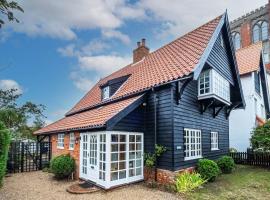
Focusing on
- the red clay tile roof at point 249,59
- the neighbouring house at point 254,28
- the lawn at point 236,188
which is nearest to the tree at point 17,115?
the lawn at point 236,188


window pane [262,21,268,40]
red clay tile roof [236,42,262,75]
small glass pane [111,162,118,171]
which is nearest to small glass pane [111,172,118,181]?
small glass pane [111,162,118,171]

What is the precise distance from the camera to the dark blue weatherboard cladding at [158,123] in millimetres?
11211

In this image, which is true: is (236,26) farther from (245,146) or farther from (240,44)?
(245,146)

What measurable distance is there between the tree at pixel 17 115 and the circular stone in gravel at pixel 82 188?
16801mm

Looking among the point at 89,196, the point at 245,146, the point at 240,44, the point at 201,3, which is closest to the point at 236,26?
the point at 240,44

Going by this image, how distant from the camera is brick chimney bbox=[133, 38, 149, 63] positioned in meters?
20.3

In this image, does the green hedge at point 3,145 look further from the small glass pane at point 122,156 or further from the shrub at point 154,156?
the shrub at point 154,156

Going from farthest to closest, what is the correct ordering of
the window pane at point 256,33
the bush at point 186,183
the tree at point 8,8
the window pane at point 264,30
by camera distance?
the window pane at point 256,33, the window pane at point 264,30, the bush at point 186,183, the tree at point 8,8

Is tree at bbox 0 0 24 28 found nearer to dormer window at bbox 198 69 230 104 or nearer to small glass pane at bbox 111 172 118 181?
small glass pane at bbox 111 172 118 181

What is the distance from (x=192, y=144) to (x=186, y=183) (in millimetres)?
2964

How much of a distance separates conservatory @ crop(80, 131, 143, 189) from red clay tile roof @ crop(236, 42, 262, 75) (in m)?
14.3

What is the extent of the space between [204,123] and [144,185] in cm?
549

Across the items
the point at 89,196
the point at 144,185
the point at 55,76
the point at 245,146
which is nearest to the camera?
the point at 89,196

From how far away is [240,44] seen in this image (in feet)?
164
